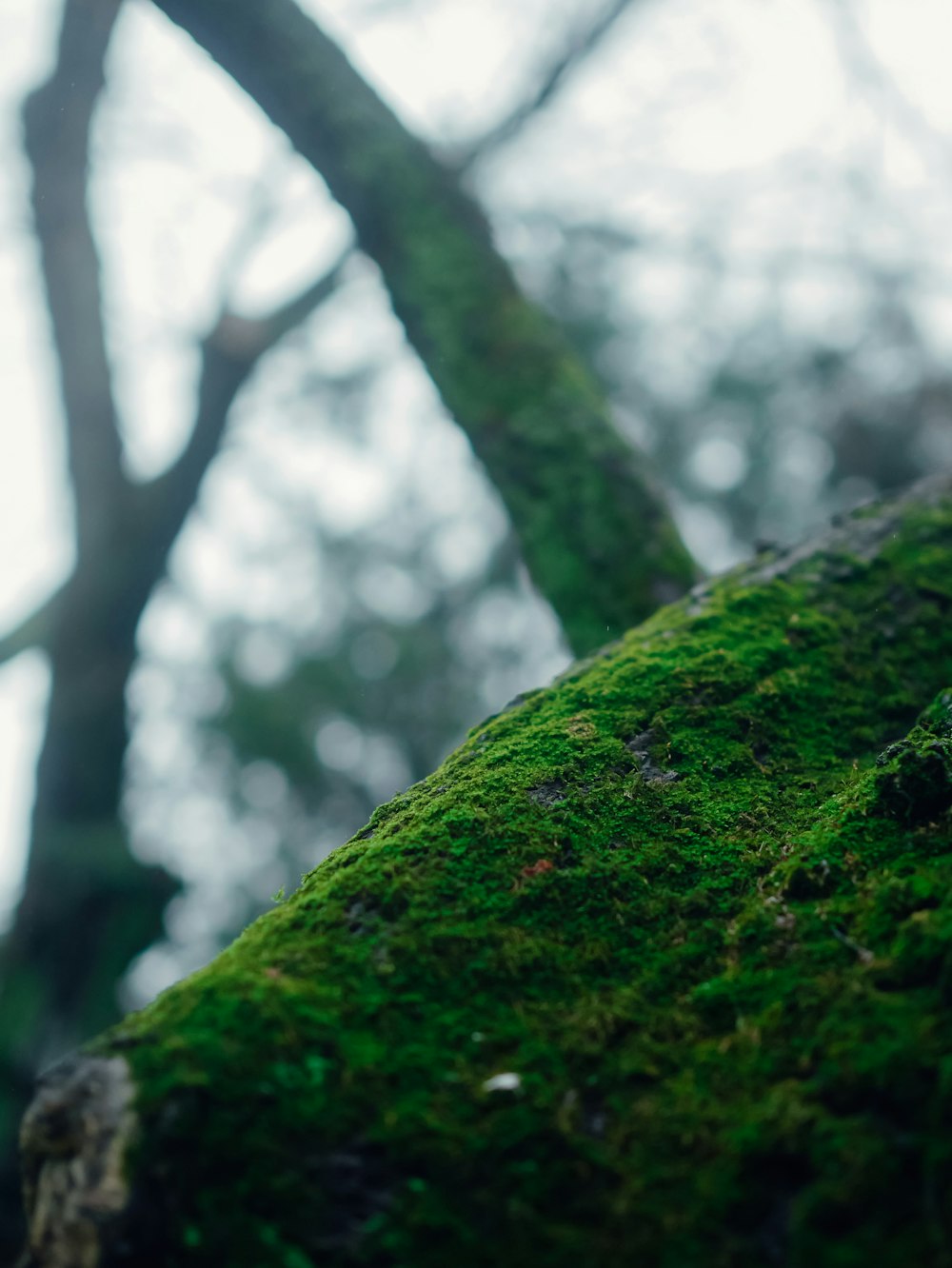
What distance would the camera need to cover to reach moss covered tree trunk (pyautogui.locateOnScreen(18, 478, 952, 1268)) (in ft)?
3.77

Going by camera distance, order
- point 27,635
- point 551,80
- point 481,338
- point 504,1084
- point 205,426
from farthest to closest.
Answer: point 551,80, point 27,635, point 205,426, point 481,338, point 504,1084

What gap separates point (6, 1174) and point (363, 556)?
10.6 metres

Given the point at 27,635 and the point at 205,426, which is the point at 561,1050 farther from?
the point at 27,635

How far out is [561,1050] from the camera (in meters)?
1.36

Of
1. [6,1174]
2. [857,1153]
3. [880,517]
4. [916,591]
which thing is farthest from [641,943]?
[6,1174]

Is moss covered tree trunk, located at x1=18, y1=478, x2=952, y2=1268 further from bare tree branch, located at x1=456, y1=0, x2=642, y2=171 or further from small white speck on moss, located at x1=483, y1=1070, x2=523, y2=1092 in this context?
bare tree branch, located at x1=456, y1=0, x2=642, y2=171

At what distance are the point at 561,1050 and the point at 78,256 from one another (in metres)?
6.29

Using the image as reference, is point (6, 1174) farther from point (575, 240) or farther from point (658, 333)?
point (658, 333)

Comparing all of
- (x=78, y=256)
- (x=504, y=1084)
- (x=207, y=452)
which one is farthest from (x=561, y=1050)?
(x=78, y=256)

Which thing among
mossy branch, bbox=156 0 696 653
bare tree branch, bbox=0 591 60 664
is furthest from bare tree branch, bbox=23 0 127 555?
mossy branch, bbox=156 0 696 653

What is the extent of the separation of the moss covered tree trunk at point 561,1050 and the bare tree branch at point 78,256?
17.1 ft

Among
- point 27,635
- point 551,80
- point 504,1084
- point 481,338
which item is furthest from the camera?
point 551,80

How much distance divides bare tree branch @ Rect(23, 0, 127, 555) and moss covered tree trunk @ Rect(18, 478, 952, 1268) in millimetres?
5218

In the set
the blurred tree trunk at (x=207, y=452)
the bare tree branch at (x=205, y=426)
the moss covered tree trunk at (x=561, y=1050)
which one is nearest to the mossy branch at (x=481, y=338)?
the blurred tree trunk at (x=207, y=452)
